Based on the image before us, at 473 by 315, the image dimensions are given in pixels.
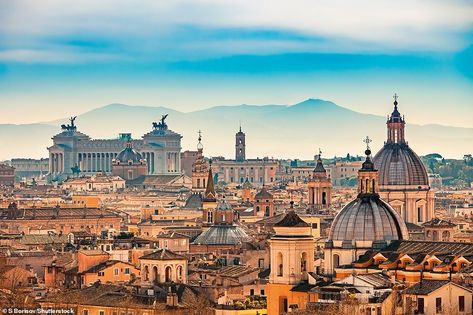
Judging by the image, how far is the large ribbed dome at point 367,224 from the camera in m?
65.3

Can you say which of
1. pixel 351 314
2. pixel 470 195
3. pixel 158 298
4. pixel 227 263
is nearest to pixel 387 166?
pixel 227 263

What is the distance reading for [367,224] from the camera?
65.4 meters

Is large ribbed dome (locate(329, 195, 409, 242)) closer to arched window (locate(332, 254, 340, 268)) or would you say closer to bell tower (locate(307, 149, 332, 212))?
arched window (locate(332, 254, 340, 268))

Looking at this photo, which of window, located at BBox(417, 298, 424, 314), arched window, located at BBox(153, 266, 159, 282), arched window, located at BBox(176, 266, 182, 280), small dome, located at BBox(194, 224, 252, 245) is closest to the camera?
window, located at BBox(417, 298, 424, 314)

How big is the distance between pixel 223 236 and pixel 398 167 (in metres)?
14.9

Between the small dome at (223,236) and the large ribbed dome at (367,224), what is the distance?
2705 centimetres

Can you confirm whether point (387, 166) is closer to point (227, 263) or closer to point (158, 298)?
point (227, 263)

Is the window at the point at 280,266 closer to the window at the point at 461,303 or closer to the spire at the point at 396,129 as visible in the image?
the window at the point at 461,303

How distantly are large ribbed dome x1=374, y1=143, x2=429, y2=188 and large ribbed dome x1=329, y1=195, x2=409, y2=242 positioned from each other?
40205mm

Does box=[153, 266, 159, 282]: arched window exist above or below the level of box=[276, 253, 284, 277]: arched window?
below

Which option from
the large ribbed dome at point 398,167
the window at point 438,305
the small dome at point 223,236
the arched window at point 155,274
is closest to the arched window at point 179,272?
the arched window at point 155,274

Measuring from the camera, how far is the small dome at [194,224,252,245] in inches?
3716

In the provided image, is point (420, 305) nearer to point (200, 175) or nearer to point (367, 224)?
point (367, 224)

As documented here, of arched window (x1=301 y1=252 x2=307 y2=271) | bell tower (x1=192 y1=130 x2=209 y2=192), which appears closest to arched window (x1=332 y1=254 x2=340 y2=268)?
arched window (x1=301 y1=252 x2=307 y2=271)
